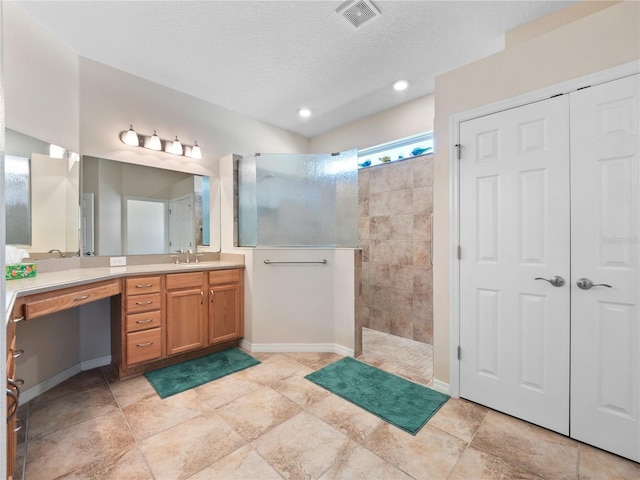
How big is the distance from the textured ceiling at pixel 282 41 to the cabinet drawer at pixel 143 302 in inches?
84.8

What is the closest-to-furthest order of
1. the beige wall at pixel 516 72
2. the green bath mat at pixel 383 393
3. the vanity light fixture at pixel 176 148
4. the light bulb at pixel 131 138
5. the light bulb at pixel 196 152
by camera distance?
the beige wall at pixel 516 72 → the green bath mat at pixel 383 393 → the light bulb at pixel 131 138 → the vanity light fixture at pixel 176 148 → the light bulb at pixel 196 152

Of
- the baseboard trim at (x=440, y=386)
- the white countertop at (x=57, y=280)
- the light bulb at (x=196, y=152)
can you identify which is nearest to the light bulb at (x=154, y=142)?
the light bulb at (x=196, y=152)

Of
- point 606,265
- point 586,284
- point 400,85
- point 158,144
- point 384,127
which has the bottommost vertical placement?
point 586,284

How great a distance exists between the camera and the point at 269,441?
1.72 m

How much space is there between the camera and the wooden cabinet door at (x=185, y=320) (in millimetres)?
2639

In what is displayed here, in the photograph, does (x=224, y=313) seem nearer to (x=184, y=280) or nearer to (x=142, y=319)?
(x=184, y=280)

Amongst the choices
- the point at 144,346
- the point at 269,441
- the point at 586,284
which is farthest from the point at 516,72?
the point at 144,346

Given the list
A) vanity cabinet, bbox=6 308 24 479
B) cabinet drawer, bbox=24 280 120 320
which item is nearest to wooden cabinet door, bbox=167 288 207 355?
cabinet drawer, bbox=24 280 120 320

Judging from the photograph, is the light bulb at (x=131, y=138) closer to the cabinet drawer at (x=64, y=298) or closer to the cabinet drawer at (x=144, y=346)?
the cabinet drawer at (x=64, y=298)

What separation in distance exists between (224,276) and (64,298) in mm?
1316

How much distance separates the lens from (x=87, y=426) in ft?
6.06

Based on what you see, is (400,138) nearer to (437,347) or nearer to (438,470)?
(437,347)

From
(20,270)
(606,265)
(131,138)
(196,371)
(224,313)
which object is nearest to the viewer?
(606,265)

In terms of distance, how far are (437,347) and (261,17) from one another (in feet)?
9.41
